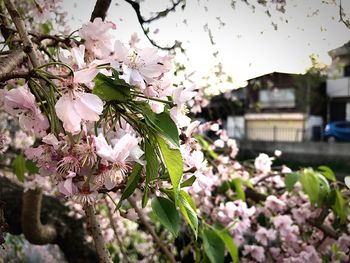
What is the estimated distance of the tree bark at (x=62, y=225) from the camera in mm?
1865

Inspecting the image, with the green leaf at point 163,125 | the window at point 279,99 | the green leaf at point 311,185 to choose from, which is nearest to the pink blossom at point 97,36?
the green leaf at point 163,125

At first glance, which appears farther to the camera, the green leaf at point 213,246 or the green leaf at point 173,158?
the green leaf at point 213,246

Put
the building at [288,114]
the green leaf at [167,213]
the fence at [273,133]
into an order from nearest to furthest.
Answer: the green leaf at [167,213] < the building at [288,114] < the fence at [273,133]

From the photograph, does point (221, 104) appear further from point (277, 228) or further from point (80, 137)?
point (80, 137)

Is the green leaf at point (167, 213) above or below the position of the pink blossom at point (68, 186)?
below

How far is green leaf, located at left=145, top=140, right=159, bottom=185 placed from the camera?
0.47 meters

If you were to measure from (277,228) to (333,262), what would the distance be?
0.26 m

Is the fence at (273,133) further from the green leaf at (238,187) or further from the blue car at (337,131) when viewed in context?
the green leaf at (238,187)

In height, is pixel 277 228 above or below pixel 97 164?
below

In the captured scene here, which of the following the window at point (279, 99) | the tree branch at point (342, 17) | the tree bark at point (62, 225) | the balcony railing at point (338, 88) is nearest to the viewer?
the tree branch at point (342, 17)

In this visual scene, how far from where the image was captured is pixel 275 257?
1.81m

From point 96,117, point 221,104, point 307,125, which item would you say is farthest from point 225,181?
point 307,125

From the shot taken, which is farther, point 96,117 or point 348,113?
point 348,113

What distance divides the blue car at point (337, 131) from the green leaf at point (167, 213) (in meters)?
8.83
